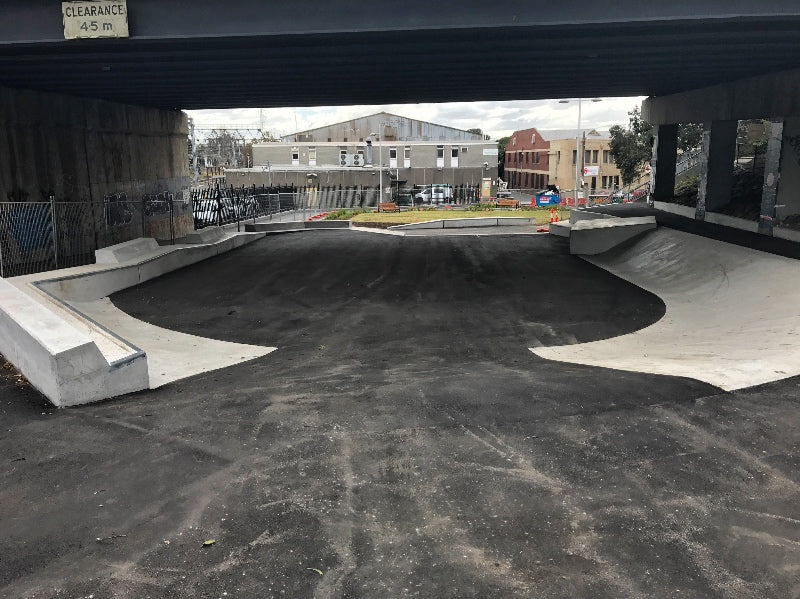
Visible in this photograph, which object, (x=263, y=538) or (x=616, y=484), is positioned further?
(x=616, y=484)

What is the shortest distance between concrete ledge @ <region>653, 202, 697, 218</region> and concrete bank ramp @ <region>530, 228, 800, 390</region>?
27.9 feet

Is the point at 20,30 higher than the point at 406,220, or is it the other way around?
the point at 20,30

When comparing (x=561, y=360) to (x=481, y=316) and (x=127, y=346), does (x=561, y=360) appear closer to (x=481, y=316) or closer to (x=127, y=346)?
(x=481, y=316)

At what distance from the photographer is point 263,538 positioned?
4855 mm

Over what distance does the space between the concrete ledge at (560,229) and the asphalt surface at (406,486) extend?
21766mm

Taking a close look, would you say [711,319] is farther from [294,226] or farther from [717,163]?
[294,226]

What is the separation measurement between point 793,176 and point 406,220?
2191 cm

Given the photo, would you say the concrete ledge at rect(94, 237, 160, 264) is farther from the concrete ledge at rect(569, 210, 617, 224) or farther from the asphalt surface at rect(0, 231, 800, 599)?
the concrete ledge at rect(569, 210, 617, 224)

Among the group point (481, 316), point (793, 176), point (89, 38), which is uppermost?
point (89, 38)

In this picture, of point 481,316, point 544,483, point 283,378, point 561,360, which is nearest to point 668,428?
point 544,483

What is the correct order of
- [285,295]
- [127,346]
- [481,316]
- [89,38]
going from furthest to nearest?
1. [285,295]
2. [481,316]
3. [89,38]
4. [127,346]

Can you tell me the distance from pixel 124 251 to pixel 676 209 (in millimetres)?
28212

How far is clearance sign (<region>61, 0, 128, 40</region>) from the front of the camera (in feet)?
42.7

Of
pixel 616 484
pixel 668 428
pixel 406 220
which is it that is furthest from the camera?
pixel 406 220
